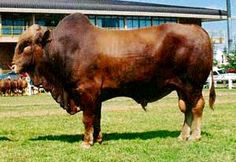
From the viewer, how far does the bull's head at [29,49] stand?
1270 cm

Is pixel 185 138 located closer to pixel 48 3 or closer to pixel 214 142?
pixel 214 142

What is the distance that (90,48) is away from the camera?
1257 cm

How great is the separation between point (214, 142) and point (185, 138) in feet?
2.67

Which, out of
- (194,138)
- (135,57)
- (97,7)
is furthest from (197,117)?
(97,7)

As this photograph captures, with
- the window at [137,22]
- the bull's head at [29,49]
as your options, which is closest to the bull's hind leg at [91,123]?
the bull's head at [29,49]

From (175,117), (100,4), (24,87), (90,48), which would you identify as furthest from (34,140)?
(100,4)

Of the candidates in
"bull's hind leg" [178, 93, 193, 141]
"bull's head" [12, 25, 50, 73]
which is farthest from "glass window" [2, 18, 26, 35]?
"bull's hind leg" [178, 93, 193, 141]

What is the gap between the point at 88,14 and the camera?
7831 cm

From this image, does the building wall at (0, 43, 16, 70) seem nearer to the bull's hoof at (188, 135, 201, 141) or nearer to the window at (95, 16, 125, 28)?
the window at (95, 16, 125, 28)

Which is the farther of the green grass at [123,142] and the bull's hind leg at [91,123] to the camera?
the bull's hind leg at [91,123]

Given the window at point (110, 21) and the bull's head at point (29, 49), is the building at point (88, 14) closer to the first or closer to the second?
the window at point (110, 21)

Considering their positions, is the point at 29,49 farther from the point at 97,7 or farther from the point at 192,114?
the point at 97,7

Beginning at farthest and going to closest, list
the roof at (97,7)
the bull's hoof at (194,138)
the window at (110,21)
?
the window at (110,21), the roof at (97,7), the bull's hoof at (194,138)

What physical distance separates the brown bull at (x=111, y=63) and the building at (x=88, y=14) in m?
58.9
